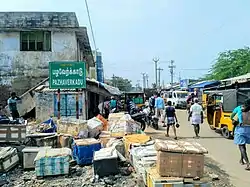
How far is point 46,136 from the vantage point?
11.0 metres

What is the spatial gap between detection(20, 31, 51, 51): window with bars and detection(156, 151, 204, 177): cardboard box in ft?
58.5

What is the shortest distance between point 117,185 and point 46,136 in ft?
14.0

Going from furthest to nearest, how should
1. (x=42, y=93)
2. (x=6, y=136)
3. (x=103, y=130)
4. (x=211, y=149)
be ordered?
(x=42, y=93)
(x=103, y=130)
(x=211, y=149)
(x=6, y=136)

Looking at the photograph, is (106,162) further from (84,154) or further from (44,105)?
(44,105)

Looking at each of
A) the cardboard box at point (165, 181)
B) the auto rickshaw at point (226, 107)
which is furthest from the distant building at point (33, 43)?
the cardboard box at point (165, 181)

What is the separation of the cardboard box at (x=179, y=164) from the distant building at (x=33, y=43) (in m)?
17.1

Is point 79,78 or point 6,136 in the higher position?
point 79,78

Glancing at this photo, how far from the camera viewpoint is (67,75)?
12.7 metres

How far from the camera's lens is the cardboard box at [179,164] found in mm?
6277

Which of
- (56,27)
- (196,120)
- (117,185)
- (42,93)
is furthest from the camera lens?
(56,27)

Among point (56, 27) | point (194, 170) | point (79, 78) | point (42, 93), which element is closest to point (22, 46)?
point (56, 27)

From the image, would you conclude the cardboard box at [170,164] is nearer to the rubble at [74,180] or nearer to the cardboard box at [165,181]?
the cardboard box at [165,181]

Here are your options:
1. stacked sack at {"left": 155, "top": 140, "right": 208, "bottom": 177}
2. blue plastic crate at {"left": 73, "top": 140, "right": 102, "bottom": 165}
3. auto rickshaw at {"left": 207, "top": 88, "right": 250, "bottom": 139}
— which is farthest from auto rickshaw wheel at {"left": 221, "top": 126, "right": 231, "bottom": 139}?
stacked sack at {"left": 155, "top": 140, "right": 208, "bottom": 177}

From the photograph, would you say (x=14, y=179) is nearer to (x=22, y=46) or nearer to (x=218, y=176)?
(x=218, y=176)
